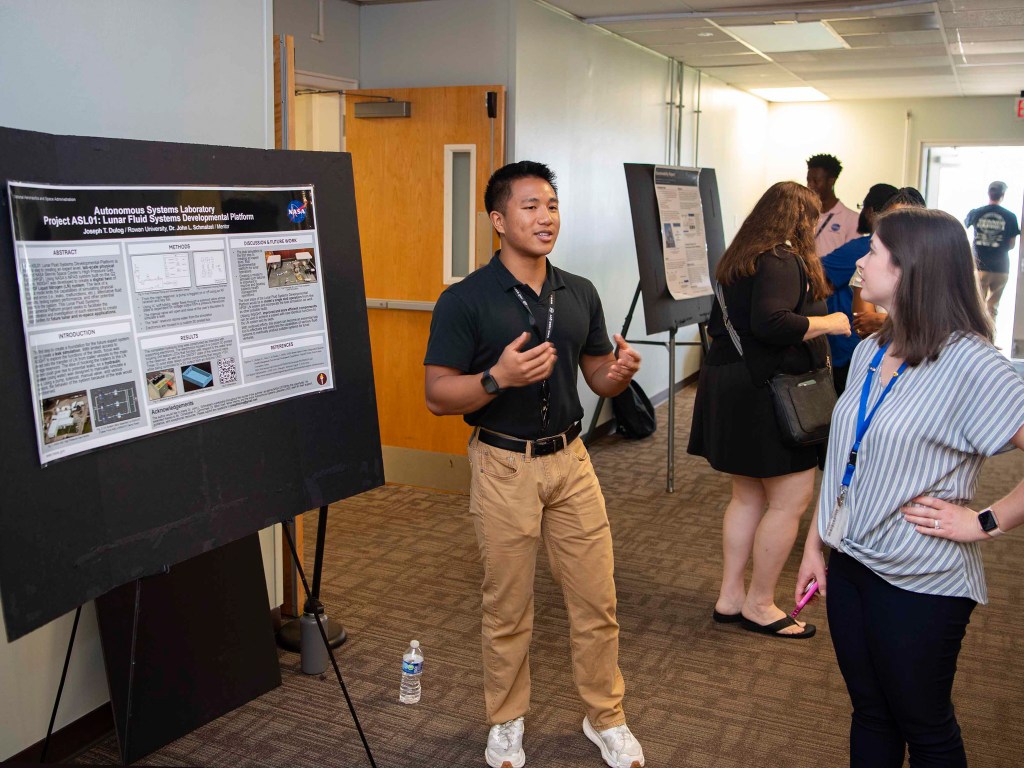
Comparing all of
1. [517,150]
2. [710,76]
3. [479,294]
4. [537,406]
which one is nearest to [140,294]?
[479,294]

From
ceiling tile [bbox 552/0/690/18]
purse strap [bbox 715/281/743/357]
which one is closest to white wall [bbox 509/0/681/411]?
ceiling tile [bbox 552/0/690/18]

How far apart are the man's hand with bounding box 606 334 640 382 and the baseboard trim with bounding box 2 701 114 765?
1683 millimetres

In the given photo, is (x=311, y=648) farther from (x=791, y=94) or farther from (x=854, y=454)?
(x=791, y=94)

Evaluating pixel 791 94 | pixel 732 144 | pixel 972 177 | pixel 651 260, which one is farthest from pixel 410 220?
pixel 972 177

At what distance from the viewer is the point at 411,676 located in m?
3.03

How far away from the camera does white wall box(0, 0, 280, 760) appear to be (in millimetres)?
2434

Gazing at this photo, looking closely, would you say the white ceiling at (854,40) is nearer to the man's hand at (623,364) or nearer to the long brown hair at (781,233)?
the long brown hair at (781,233)

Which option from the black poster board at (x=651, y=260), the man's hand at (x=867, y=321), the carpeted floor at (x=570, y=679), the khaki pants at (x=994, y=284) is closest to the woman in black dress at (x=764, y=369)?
the carpeted floor at (x=570, y=679)

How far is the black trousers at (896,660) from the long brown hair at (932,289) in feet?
1.47

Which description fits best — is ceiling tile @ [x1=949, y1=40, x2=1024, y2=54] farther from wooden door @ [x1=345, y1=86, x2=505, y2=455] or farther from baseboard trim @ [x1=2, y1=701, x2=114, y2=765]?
baseboard trim @ [x1=2, y1=701, x2=114, y2=765]

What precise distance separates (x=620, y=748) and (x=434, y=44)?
398 centimetres

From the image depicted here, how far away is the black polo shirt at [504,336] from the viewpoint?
2447 millimetres

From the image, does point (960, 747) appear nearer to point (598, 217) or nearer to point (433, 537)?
point (433, 537)

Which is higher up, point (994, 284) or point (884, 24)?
point (884, 24)
